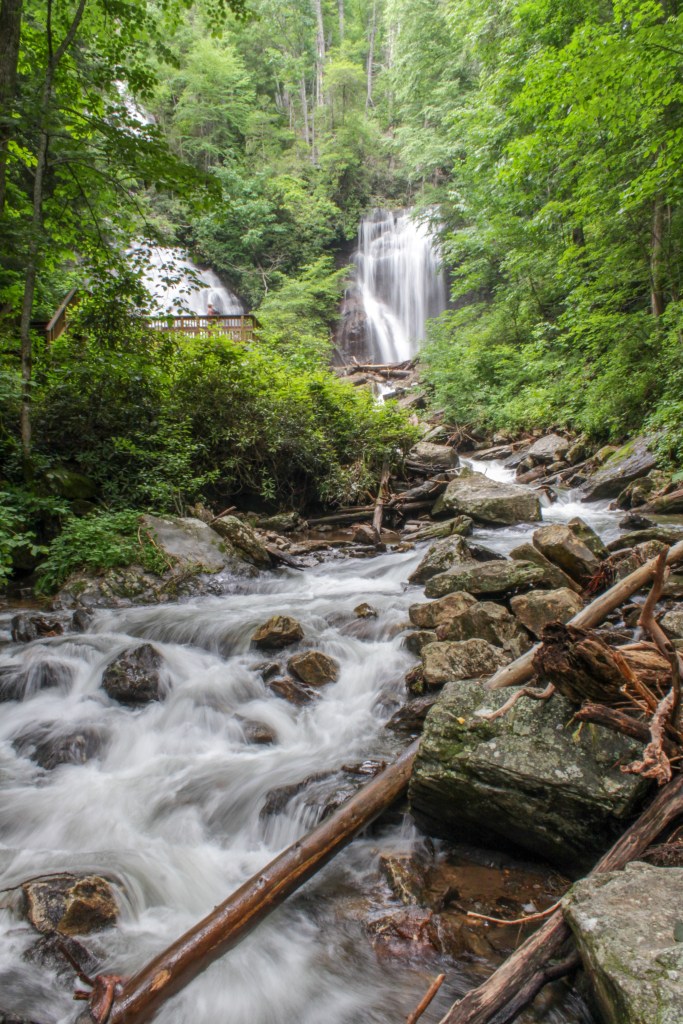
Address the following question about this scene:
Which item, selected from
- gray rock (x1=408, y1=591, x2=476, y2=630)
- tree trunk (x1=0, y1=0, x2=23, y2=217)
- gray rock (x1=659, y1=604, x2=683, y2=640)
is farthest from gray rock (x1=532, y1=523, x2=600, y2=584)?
tree trunk (x1=0, y1=0, x2=23, y2=217)

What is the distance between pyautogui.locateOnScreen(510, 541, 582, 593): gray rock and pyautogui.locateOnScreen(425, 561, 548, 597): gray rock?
0.07m

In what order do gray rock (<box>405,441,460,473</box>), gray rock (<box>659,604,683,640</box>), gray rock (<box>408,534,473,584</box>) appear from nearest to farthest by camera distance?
gray rock (<box>659,604,683,640</box>)
gray rock (<box>408,534,473,584</box>)
gray rock (<box>405,441,460,473</box>)

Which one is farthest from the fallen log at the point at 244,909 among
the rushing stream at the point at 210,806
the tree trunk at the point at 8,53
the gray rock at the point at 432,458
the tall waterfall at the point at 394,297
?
the tall waterfall at the point at 394,297

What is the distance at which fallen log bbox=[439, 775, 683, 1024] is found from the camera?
151cm

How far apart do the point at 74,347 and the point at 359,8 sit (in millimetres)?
53475

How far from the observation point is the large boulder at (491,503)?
27.7ft

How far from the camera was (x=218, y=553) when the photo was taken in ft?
23.4

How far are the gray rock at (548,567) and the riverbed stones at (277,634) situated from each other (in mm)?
2339

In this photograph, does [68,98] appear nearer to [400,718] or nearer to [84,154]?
[84,154]

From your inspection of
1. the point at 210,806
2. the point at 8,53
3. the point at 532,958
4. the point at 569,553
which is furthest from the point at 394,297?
the point at 532,958

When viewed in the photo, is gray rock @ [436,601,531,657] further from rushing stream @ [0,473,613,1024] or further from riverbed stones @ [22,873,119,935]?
riverbed stones @ [22,873,119,935]

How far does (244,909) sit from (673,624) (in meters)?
3.11

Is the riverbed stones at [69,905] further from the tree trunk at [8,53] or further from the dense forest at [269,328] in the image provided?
the tree trunk at [8,53]

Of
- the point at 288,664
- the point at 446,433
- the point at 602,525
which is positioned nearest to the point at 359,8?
the point at 446,433
